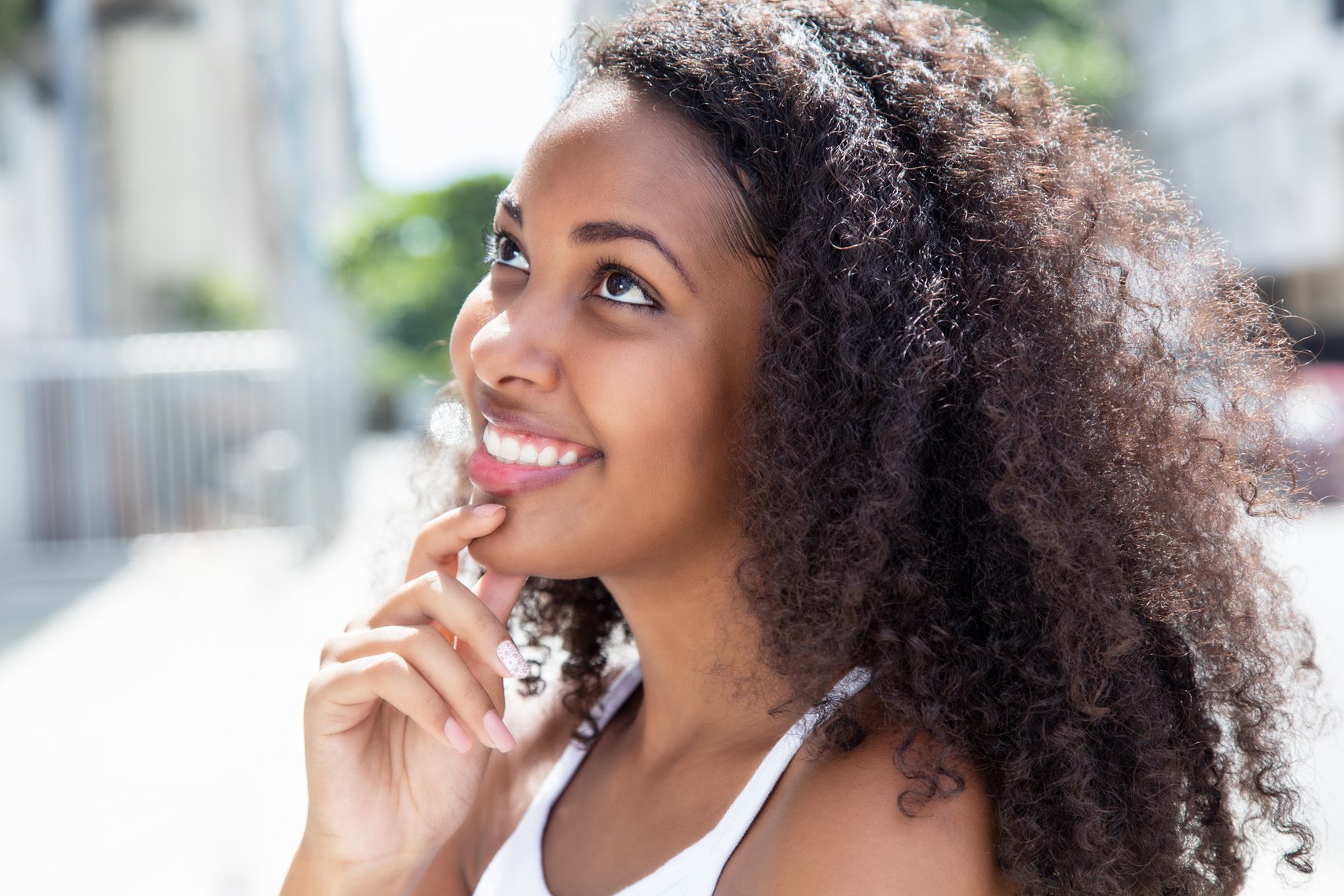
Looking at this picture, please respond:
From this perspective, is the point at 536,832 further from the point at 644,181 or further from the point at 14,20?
the point at 14,20

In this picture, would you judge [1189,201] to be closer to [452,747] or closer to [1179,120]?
[452,747]

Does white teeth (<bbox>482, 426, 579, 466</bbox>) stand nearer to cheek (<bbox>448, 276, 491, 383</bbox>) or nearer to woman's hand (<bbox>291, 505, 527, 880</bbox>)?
woman's hand (<bbox>291, 505, 527, 880</bbox>)

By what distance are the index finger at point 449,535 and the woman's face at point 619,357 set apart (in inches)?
1.1

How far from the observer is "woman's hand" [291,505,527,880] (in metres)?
1.53

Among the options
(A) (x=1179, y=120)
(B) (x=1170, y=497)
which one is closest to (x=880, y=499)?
(B) (x=1170, y=497)

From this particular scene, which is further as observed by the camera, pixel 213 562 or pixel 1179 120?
pixel 1179 120

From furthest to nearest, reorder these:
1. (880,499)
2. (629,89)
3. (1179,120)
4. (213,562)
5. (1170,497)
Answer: (1179,120) < (213,562) < (629,89) < (1170,497) < (880,499)

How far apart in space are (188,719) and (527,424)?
14.0 feet

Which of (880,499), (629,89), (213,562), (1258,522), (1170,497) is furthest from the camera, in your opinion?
(213,562)

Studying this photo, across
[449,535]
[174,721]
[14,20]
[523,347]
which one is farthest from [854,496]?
[14,20]

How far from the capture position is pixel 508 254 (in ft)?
5.69

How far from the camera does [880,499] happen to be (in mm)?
1353

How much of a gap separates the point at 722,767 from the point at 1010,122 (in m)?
0.88

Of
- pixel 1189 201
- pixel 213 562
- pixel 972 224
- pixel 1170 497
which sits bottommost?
pixel 1170 497
